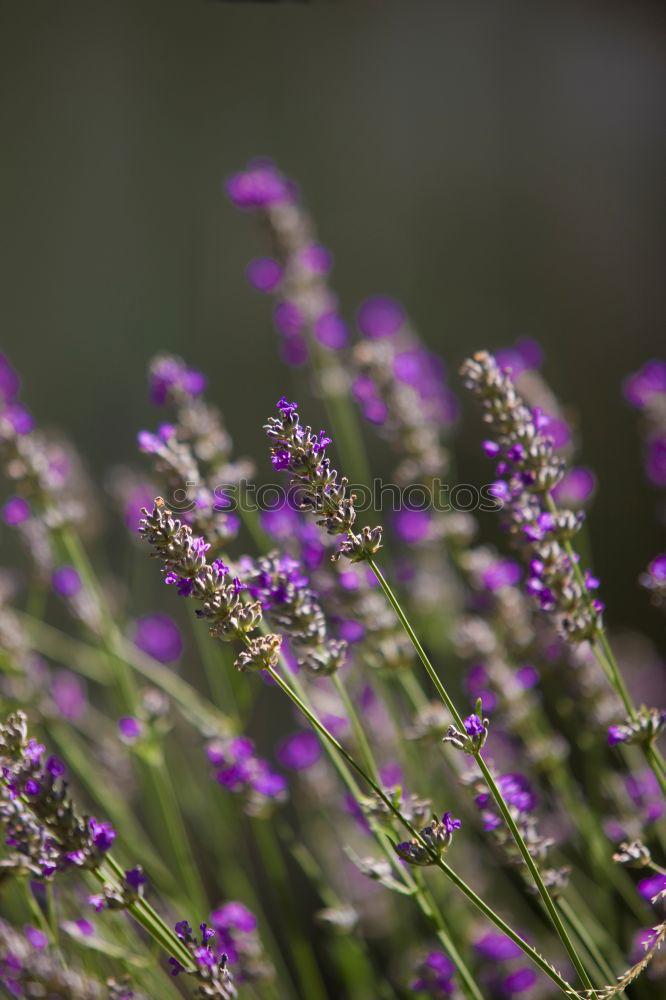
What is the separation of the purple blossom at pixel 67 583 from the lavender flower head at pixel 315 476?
558 mm

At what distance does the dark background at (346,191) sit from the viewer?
5.03ft

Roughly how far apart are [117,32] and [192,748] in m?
1.40

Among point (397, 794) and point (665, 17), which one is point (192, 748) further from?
point (665, 17)

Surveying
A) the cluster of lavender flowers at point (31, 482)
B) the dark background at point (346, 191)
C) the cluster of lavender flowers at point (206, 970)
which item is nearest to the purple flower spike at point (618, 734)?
the cluster of lavender flowers at point (206, 970)

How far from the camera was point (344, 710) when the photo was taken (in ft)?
3.47

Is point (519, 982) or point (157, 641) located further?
point (157, 641)

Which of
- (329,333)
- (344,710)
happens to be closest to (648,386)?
(329,333)

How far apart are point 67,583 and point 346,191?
1048 millimetres

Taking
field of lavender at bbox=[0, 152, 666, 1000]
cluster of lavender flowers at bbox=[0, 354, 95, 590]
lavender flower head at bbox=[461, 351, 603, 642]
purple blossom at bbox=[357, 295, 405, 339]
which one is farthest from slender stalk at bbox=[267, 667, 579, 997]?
purple blossom at bbox=[357, 295, 405, 339]

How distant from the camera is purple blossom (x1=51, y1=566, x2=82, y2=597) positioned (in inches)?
41.3

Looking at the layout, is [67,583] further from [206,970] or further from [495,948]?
[495,948]

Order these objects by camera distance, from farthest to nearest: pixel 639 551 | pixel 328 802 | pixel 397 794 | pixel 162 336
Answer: pixel 162 336, pixel 639 551, pixel 328 802, pixel 397 794

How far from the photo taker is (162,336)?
177cm

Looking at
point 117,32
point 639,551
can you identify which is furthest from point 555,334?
point 117,32
